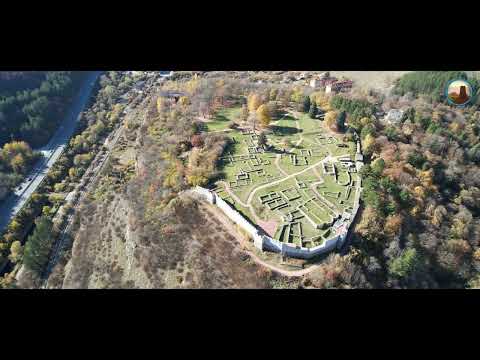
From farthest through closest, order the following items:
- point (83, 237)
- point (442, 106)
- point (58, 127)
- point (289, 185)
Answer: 1. point (58, 127)
2. point (442, 106)
3. point (83, 237)
4. point (289, 185)

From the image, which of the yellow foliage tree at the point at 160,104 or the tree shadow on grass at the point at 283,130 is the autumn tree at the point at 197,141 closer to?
the tree shadow on grass at the point at 283,130

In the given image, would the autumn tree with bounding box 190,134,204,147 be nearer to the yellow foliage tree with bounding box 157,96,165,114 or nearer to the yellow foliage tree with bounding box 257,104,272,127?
the yellow foliage tree with bounding box 257,104,272,127

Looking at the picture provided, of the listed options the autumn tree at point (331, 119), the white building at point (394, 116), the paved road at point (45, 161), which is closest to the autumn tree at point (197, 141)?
the autumn tree at point (331, 119)

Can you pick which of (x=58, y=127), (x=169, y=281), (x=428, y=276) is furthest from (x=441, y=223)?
(x=58, y=127)

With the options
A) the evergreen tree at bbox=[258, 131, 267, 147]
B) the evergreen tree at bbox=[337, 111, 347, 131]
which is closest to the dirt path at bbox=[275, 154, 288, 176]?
the evergreen tree at bbox=[258, 131, 267, 147]

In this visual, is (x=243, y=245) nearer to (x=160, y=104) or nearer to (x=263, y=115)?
(x=263, y=115)

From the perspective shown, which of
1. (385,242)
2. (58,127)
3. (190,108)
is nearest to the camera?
(385,242)

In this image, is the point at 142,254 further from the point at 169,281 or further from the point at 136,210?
the point at 136,210

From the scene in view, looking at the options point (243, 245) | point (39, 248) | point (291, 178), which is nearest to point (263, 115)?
point (291, 178)

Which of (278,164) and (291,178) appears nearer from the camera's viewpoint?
(291,178)
